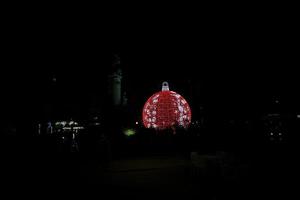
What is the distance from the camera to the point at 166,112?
12352 mm

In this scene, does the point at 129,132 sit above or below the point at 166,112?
below

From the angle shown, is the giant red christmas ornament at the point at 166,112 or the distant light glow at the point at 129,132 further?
the distant light glow at the point at 129,132

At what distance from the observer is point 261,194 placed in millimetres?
5941

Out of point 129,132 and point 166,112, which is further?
point 129,132

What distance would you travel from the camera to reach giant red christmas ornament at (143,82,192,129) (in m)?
12.3

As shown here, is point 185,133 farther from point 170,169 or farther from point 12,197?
point 12,197

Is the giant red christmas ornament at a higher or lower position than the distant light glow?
higher

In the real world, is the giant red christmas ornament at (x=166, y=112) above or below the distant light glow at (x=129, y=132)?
above

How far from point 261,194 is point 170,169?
3.87m

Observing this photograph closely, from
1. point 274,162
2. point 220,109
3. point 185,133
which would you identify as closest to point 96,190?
point 274,162

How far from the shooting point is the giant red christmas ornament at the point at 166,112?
40.5 feet

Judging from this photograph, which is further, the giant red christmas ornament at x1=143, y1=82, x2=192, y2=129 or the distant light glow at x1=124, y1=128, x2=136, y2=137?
the distant light glow at x1=124, y1=128, x2=136, y2=137

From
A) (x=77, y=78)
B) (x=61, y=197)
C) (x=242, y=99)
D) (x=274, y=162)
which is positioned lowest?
(x=61, y=197)

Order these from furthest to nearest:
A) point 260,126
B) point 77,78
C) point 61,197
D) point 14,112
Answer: point 77,78 → point 260,126 → point 14,112 → point 61,197
